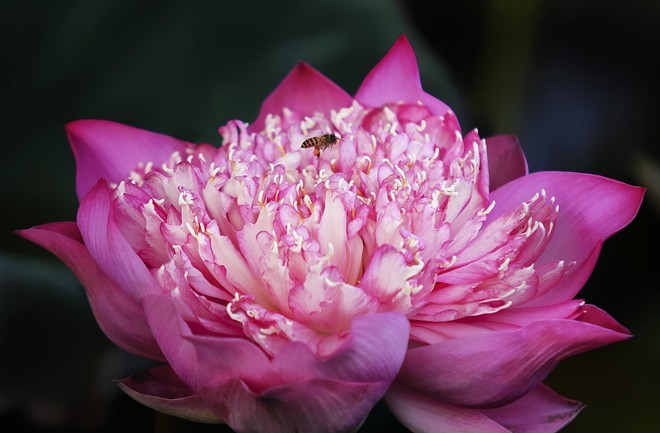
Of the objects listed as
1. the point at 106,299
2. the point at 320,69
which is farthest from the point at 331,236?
the point at 320,69

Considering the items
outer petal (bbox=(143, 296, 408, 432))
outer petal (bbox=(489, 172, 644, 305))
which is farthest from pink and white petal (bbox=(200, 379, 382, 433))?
outer petal (bbox=(489, 172, 644, 305))

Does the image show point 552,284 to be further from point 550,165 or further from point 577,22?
point 577,22

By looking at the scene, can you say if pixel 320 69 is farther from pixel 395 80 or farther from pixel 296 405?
pixel 296 405

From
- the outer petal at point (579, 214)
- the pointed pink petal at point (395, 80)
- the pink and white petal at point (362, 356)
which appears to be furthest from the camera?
the pointed pink petal at point (395, 80)

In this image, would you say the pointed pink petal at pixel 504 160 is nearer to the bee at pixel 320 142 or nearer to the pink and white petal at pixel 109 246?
the bee at pixel 320 142

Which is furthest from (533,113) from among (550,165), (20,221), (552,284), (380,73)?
(20,221)

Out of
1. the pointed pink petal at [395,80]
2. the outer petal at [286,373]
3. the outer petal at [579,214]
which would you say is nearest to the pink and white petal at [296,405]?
the outer petal at [286,373]
